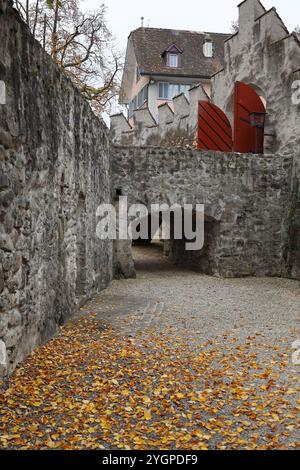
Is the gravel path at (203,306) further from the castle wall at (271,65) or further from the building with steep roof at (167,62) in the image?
the building with steep roof at (167,62)

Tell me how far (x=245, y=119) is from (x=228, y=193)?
2.62m

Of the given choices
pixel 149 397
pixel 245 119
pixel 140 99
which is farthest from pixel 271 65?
pixel 140 99

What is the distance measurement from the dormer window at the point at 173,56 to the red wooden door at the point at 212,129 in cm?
1382

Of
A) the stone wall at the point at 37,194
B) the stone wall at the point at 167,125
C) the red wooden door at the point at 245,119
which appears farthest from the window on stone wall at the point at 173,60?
the stone wall at the point at 37,194

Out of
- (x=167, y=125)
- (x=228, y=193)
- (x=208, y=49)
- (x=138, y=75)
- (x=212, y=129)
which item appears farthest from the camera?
(x=208, y=49)

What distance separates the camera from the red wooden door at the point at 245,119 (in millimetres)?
13094

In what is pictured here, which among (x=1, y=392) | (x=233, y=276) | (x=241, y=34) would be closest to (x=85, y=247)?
(x=1, y=392)

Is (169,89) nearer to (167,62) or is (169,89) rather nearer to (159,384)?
(167,62)

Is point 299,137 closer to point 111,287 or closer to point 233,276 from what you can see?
point 233,276

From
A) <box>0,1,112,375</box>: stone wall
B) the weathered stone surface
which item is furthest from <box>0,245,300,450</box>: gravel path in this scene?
<box>0,1,112,375</box>: stone wall

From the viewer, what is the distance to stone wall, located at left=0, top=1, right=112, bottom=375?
160 inches

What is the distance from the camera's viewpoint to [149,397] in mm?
3961

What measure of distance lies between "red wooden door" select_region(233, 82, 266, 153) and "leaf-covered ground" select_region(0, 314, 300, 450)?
8415 millimetres

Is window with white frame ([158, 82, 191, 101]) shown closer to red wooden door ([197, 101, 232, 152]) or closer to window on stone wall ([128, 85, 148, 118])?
window on stone wall ([128, 85, 148, 118])
